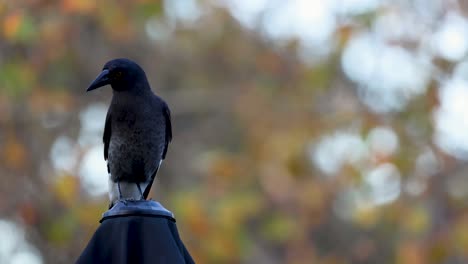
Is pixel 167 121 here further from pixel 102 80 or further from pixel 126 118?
pixel 102 80

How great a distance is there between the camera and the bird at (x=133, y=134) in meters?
3.78

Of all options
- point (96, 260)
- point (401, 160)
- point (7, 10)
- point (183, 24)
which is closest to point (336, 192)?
point (401, 160)

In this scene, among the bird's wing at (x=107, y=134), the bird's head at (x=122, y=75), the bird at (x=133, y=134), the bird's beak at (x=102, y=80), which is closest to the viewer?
the bird's beak at (x=102, y=80)

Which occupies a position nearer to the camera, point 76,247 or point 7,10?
point 7,10

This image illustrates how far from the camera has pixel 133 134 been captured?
151 inches

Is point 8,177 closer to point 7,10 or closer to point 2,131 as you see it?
point 2,131

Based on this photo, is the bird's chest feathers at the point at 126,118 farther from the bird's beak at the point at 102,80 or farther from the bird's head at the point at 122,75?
the bird's beak at the point at 102,80

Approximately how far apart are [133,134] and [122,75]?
309 millimetres

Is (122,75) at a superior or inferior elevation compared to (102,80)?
superior

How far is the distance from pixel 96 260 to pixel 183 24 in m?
9.38

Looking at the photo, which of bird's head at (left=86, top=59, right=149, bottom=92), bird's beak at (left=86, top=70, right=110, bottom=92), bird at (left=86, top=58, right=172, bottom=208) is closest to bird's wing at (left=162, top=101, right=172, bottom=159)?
bird at (left=86, top=58, right=172, bottom=208)

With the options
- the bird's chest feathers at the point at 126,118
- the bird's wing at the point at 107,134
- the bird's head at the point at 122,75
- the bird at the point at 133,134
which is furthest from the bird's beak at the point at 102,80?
the bird's wing at the point at 107,134

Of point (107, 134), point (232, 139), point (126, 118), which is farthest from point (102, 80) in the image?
point (232, 139)

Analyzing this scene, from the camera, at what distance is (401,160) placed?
10.5 meters
